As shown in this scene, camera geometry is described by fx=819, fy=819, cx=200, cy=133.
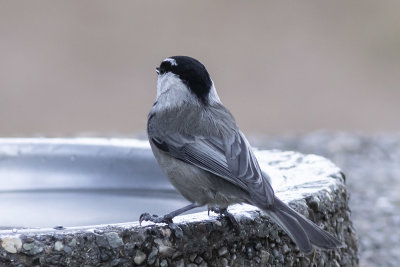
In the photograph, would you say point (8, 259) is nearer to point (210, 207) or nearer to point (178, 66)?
point (210, 207)

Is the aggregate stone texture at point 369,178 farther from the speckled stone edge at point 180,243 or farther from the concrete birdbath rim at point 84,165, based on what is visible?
the speckled stone edge at point 180,243

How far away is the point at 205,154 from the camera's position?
124 inches

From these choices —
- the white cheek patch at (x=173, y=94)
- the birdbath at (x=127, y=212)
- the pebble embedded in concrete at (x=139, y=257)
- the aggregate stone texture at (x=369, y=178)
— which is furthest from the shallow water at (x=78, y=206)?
the aggregate stone texture at (x=369, y=178)

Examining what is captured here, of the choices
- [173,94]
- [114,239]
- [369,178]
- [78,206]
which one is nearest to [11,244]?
[114,239]

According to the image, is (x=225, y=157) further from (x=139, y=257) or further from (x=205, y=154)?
(x=139, y=257)

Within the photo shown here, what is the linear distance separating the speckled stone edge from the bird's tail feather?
0.51 ft

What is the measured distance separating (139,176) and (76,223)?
54 centimetres

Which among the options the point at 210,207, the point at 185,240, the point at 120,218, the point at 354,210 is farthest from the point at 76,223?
the point at 354,210

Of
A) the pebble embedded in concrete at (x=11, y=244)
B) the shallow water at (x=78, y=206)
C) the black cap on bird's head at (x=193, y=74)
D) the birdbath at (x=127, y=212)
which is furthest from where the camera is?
the shallow water at (x=78, y=206)

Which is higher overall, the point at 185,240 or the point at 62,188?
the point at 62,188

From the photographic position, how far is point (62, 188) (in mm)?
4332

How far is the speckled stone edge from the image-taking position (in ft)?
8.48

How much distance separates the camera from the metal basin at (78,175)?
4.22m

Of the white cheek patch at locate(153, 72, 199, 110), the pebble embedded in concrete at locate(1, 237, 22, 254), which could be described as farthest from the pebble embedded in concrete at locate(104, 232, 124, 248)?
the white cheek patch at locate(153, 72, 199, 110)
